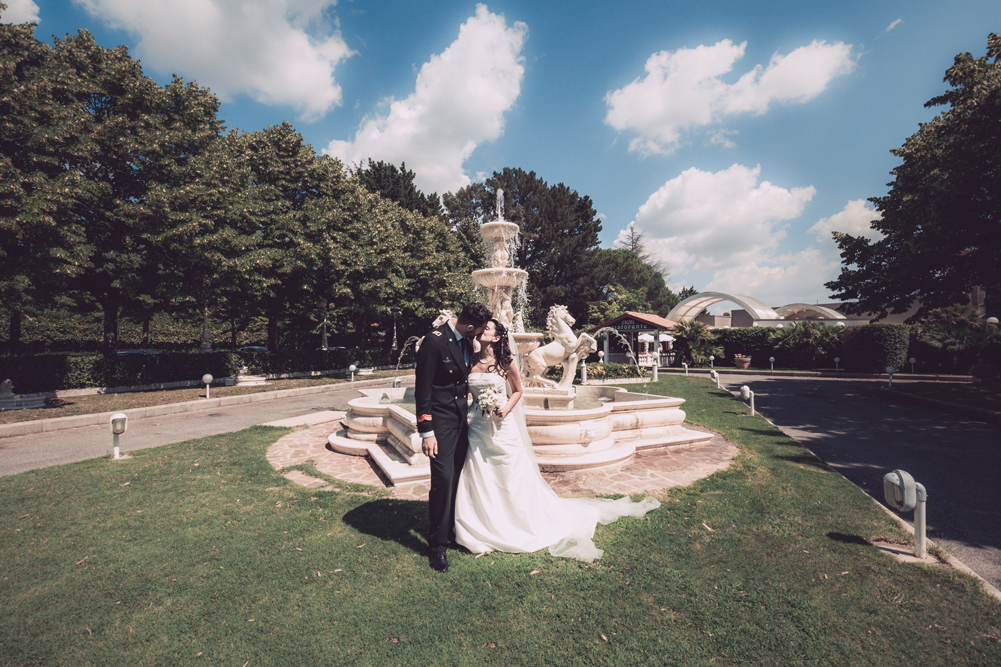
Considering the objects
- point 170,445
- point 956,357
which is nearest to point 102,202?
point 170,445

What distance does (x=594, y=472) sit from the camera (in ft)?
21.6

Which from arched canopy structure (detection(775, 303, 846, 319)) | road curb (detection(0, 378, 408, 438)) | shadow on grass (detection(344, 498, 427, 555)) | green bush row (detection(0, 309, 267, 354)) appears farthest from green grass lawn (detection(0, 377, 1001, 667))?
arched canopy structure (detection(775, 303, 846, 319))

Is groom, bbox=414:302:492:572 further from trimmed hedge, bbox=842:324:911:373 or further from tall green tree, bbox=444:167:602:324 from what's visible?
tall green tree, bbox=444:167:602:324

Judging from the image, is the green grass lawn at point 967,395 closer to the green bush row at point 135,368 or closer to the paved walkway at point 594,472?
the paved walkway at point 594,472

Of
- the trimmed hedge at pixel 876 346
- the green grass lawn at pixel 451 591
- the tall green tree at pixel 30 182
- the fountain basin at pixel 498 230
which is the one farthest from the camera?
the trimmed hedge at pixel 876 346

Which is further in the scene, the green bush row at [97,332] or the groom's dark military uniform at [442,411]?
the green bush row at [97,332]

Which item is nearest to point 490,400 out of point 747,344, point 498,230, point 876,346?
point 498,230

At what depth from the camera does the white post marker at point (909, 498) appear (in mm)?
3750

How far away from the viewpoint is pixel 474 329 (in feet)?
13.1

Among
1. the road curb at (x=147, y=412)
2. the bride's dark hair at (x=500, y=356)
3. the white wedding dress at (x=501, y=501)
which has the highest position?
the bride's dark hair at (x=500, y=356)

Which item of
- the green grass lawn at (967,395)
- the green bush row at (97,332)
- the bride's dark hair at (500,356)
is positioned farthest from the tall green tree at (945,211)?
the green bush row at (97,332)

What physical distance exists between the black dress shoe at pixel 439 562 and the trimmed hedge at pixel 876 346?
1194 inches

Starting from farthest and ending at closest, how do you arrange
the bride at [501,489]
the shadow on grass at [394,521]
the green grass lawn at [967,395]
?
1. the green grass lawn at [967,395]
2. the shadow on grass at [394,521]
3. the bride at [501,489]

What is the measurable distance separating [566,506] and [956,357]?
3141 centimetres
